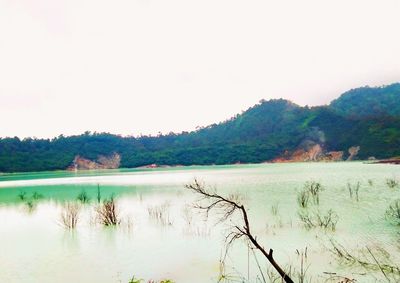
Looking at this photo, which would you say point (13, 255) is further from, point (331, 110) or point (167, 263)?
point (331, 110)

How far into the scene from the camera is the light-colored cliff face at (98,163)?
138m

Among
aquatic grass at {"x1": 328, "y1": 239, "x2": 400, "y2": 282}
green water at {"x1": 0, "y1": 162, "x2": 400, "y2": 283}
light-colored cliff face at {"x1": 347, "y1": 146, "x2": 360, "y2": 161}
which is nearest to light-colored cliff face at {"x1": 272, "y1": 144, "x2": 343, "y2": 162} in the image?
light-colored cliff face at {"x1": 347, "y1": 146, "x2": 360, "y2": 161}

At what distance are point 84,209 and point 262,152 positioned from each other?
113 metres

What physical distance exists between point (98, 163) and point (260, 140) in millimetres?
57308

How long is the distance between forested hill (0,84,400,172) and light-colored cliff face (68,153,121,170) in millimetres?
1321

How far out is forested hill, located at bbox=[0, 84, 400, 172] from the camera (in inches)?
4464

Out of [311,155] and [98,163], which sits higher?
[98,163]

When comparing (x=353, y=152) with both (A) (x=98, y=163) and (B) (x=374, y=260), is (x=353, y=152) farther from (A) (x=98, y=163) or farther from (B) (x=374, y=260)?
(B) (x=374, y=260)

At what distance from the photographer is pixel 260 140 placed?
467 feet

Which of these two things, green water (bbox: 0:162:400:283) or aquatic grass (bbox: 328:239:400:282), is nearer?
aquatic grass (bbox: 328:239:400:282)

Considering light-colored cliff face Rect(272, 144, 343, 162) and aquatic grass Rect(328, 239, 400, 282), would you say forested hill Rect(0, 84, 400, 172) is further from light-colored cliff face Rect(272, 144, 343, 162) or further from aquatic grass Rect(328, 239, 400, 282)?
aquatic grass Rect(328, 239, 400, 282)

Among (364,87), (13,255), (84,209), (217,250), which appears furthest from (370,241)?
(364,87)

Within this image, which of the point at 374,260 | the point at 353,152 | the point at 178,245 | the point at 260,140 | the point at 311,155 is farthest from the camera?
the point at 260,140

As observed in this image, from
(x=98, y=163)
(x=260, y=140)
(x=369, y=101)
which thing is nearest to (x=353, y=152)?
(x=260, y=140)
